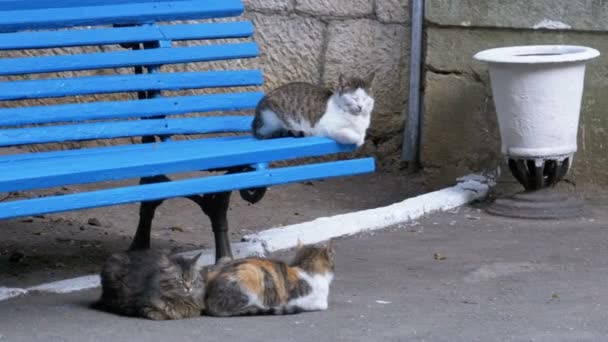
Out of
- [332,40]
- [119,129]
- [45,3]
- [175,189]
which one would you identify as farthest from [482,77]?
[175,189]

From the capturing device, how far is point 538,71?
5957 millimetres

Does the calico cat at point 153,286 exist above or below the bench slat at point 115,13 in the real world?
below

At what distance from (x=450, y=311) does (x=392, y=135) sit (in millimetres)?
2703

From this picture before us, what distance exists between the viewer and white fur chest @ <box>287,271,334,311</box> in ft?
14.3

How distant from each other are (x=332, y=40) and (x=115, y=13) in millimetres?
1867

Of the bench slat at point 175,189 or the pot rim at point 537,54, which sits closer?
the bench slat at point 175,189

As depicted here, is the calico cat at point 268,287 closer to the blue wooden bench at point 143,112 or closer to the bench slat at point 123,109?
the blue wooden bench at point 143,112

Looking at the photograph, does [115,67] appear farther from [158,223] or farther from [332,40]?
[332,40]

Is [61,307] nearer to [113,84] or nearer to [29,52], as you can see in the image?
[113,84]

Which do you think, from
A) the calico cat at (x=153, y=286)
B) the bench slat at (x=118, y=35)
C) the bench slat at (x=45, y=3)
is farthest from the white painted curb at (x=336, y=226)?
the bench slat at (x=45, y=3)

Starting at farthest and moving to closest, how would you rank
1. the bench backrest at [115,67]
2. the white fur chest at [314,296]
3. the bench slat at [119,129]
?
the bench backrest at [115,67] < the bench slat at [119,129] < the white fur chest at [314,296]

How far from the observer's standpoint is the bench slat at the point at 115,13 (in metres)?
5.09

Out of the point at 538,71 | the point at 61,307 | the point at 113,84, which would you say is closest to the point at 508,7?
the point at 538,71

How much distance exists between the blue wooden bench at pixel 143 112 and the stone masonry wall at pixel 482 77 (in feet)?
5.07
